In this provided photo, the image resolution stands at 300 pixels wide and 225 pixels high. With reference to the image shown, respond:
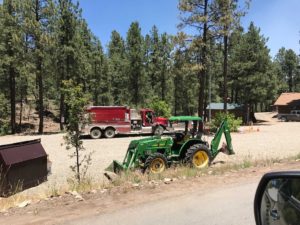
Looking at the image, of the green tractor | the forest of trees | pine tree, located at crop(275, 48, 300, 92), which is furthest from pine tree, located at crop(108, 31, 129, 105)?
pine tree, located at crop(275, 48, 300, 92)

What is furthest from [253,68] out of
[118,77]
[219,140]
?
[219,140]

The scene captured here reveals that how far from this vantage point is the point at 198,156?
15.0 metres

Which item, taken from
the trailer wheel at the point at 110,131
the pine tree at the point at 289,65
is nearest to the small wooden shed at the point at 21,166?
the trailer wheel at the point at 110,131

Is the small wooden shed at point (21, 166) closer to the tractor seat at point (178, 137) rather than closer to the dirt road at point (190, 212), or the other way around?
the tractor seat at point (178, 137)

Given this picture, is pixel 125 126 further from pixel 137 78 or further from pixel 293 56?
pixel 293 56

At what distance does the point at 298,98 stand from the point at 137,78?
32481 mm

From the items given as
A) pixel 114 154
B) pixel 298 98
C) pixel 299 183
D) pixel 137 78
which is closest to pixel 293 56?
pixel 298 98

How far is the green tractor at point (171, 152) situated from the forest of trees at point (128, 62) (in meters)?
11.4

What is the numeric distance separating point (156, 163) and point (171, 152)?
1.23 m

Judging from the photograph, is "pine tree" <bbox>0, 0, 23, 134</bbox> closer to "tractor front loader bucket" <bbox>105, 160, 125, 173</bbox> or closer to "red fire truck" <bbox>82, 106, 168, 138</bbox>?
"red fire truck" <bbox>82, 106, 168, 138</bbox>

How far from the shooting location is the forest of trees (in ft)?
101

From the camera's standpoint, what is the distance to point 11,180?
1354 cm

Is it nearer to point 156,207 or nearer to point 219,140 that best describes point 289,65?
point 219,140

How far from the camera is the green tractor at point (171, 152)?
14.2 meters
